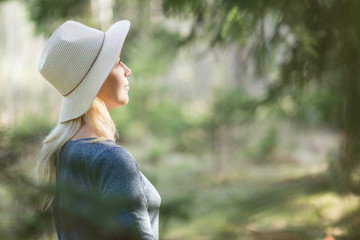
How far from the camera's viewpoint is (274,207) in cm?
102

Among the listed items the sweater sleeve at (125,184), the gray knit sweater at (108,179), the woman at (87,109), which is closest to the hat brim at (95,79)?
the woman at (87,109)

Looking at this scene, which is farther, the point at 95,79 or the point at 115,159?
the point at 95,79

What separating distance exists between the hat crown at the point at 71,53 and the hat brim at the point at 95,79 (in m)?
0.02

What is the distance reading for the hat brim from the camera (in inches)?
50.1

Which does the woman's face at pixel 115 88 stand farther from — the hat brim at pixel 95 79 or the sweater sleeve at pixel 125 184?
the sweater sleeve at pixel 125 184

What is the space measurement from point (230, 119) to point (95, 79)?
251 inches

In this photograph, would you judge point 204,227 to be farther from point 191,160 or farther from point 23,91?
point 23,91

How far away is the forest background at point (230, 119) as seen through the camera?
102 centimetres

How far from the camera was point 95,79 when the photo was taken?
1.29 meters

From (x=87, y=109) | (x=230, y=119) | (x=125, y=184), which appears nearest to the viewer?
(x=125, y=184)

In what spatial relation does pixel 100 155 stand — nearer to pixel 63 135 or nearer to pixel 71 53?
pixel 63 135

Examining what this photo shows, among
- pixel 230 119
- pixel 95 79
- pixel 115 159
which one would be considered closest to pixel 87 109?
pixel 95 79

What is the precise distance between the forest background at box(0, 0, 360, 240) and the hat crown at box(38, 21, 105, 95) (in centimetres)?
23

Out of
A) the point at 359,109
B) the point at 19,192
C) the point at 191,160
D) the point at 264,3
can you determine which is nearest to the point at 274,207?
the point at 359,109
